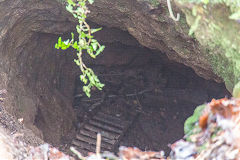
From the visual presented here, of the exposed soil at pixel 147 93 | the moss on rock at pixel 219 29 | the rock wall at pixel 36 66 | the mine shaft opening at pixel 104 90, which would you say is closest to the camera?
the moss on rock at pixel 219 29

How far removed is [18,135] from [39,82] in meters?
1.88

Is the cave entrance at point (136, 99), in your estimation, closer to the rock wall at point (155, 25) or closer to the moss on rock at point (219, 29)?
the rock wall at point (155, 25)

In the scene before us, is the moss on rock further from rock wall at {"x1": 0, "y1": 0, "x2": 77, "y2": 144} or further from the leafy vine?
rock wall at {"x1": 0, "y1": 0, "x2": 77, "y2": 144}

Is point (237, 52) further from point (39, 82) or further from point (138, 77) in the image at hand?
point (138, 77)

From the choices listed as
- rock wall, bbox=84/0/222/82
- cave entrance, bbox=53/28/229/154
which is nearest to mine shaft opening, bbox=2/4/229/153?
cave entrance, bbox=53/28/229/154

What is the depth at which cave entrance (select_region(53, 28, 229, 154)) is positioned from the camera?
14.5ft

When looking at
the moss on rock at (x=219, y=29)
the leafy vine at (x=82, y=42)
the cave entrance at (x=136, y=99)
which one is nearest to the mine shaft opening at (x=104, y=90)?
the cave entrance at (x=136, y=99)

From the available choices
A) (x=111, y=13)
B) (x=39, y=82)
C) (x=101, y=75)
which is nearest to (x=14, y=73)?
(x=39, y=82)

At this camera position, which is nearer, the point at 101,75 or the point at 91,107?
the point at 91,107

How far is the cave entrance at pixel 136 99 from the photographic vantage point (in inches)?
174

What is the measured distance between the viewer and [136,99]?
506cm

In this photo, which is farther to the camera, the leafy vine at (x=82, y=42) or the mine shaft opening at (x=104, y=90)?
the mine shaft opening at (x=104, y=90)

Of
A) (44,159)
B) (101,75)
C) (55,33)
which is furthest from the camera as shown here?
(101,75)

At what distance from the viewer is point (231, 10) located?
1806 millimetres
